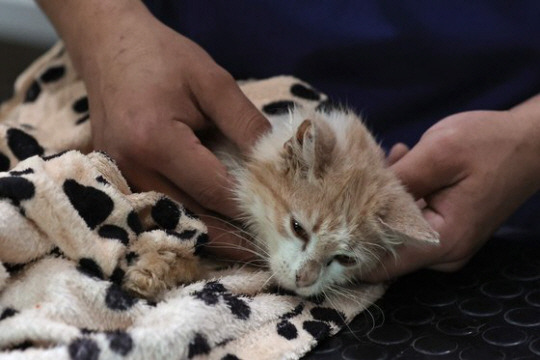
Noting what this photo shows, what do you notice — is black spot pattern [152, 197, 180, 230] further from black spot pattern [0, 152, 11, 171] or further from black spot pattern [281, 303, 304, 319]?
black spot pattern [0, 152, 11, 171]

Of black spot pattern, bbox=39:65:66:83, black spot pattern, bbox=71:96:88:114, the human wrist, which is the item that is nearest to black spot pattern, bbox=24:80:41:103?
black spot pattern, bbox=39:65:66:83

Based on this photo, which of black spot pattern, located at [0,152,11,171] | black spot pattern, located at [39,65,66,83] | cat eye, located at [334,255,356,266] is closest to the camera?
cat eye, located at [334,255,356,266]

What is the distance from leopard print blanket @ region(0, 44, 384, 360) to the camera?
958mm

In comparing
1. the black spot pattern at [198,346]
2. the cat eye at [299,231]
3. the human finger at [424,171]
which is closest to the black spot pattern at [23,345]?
the black spot pattern at [198,346]

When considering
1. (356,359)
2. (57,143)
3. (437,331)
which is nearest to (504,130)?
(437,331)

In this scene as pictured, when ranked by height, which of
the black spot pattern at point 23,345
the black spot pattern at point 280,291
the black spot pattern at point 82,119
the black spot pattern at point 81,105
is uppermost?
the black spot pattern at point 81,105

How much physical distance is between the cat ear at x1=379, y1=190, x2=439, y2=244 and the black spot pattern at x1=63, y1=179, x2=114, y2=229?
0.53 metres

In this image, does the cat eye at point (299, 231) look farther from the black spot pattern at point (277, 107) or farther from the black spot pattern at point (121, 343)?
the black spot pattern at point (121, 343)

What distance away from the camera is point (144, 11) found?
1.46m

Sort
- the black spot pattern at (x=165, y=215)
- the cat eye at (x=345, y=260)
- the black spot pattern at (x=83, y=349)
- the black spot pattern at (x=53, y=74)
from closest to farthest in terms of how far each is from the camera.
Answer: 1. the black spot pattern at (x=83, y=349)
2. the black spot pattern at (x=165, y=215)
3. the cat eye at (x=345, y=260)
4. the black spot pattern at (x=53, y=74)

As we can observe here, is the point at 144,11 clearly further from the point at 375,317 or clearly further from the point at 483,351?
the point at 483,351

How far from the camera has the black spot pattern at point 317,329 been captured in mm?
1130

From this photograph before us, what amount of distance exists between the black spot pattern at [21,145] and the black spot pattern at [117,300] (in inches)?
22.4

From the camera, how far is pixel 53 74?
1.79m
